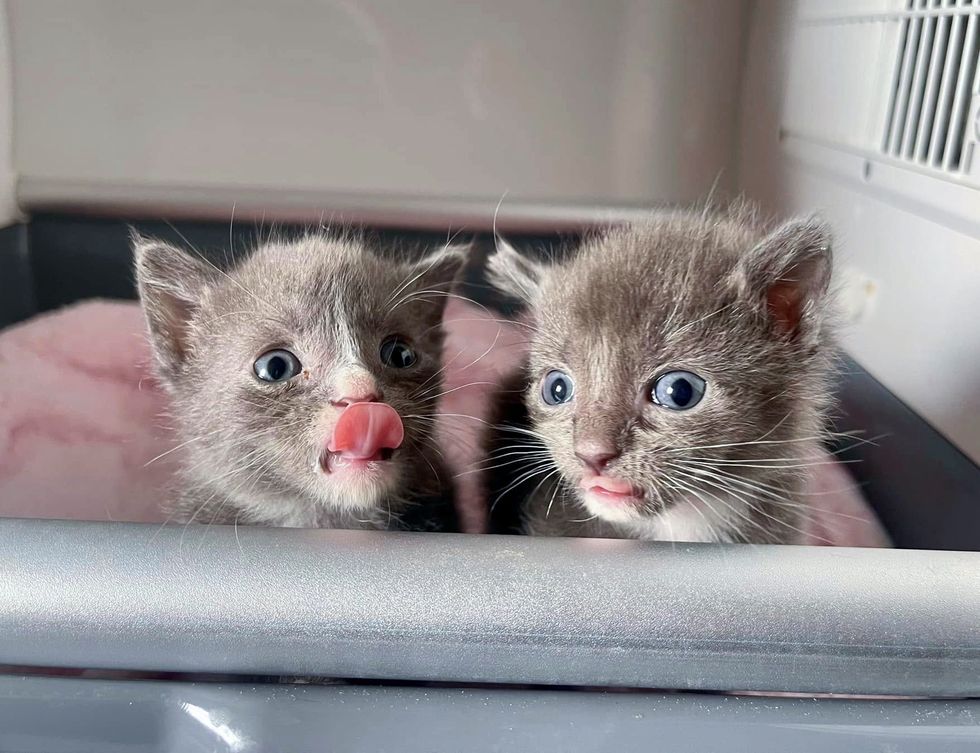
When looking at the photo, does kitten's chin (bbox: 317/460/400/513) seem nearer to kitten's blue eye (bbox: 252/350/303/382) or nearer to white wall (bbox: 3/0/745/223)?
kitten's blue eye (bbox: 252/350/303/382)

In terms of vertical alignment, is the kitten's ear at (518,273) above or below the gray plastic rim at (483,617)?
above

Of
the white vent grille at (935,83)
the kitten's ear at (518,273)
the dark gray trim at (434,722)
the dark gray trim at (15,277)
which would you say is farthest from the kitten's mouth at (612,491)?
the dark gray trim at (15,277)

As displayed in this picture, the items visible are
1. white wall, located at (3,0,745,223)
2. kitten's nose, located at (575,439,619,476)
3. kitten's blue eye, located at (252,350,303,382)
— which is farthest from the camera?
white wall, located at (3,0,745,223)

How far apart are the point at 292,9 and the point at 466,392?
123 centimetres

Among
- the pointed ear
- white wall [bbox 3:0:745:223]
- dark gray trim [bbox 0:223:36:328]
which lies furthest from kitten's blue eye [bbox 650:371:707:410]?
dark gray trim [bbox 0:223:36:328]

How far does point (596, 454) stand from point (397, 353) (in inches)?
12.9

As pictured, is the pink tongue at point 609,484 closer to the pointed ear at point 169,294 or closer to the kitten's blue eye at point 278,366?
the kitten's blue eye at point 278,366

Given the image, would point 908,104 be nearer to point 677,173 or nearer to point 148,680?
point 677,173

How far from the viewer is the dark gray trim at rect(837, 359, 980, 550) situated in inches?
47.3

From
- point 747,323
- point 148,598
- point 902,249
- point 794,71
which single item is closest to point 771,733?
point 747,323

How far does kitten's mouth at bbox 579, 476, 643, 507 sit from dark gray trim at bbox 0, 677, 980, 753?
0.70ft

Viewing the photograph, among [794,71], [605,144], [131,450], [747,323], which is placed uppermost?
[794,71]

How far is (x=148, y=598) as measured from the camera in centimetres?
70

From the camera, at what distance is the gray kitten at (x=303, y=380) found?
Answer: 3.08 ft
